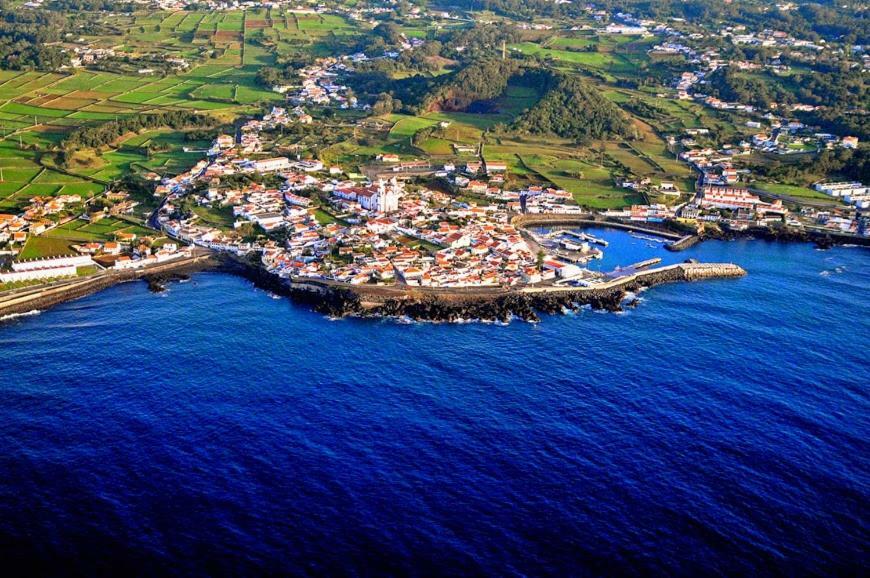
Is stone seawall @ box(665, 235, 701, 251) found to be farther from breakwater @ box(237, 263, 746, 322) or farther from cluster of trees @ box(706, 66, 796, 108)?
cluster of trees @ box(706, 66, 796, 108)

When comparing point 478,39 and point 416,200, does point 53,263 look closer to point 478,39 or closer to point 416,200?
point 416,200

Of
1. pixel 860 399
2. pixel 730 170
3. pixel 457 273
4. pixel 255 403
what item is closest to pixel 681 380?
pixel 860 399

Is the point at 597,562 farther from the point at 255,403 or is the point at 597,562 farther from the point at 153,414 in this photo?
the point at 153,414

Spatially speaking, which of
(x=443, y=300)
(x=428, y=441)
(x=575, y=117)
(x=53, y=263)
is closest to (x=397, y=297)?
(x=443, y=300)

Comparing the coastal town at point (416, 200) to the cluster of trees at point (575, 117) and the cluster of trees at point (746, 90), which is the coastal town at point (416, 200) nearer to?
the cluster of trees at point (746, 90)

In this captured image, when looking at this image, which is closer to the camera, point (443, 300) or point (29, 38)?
Answer: point (443, 300)

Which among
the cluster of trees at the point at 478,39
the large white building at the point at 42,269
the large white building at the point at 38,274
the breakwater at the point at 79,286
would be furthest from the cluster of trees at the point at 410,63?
the large white building at the point at 38,274
